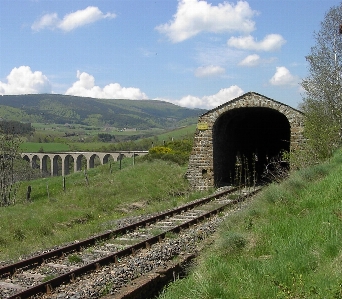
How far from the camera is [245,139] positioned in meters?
26.2

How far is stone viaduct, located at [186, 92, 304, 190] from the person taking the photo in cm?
1922

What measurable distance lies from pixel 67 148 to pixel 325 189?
321 feet

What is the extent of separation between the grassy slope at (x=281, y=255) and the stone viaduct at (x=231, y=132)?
8019 mm

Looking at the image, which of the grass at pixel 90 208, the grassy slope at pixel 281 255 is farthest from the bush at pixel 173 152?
the grassy slope at pixel 281 255

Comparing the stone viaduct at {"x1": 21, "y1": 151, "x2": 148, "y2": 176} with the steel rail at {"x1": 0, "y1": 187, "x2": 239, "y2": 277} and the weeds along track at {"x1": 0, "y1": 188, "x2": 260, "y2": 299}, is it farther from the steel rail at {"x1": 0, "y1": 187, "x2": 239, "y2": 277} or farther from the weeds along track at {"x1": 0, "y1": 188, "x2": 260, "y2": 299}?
the weeds along track at {"x1": 0, "y1": 188, "x2": 260, "y2": 299}

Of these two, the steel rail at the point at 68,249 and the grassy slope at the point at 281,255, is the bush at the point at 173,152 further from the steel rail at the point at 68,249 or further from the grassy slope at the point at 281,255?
the grassy slope at the point at 281,255

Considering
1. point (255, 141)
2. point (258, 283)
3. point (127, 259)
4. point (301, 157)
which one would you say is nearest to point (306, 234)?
point (258, 283)

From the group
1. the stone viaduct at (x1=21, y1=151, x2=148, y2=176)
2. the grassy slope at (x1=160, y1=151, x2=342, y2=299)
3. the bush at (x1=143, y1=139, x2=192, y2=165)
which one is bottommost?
the stone viaduct at (x1=21, y1=151, x2=148, y2=176)

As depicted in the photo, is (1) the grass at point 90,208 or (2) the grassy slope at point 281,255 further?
(1) the grass at point 90,208

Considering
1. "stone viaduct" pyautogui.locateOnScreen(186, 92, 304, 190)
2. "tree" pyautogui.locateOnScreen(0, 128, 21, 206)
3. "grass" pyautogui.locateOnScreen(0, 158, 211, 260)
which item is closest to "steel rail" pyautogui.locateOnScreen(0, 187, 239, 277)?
"grass" pyautogui.locateOnScreen(0, 158, 211, 260)

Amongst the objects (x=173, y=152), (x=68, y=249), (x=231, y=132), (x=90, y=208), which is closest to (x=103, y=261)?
(x=68, y=249)

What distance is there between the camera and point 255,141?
27.3 m

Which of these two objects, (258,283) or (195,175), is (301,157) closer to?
(195,175)

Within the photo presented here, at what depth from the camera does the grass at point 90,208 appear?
12.2 meters
